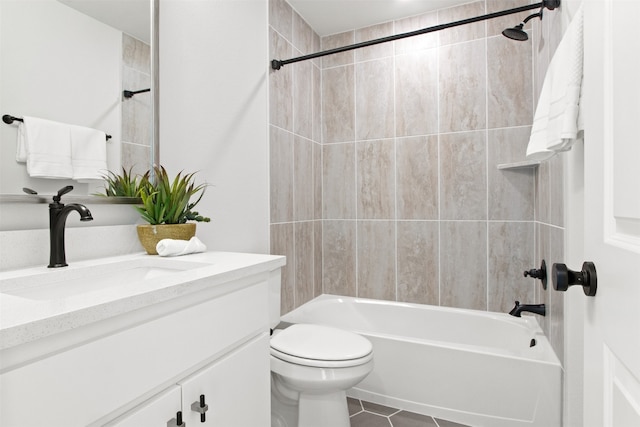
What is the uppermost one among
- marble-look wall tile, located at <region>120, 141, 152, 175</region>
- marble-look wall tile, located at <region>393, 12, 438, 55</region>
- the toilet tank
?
marble-look wall tile, located at <region>393, 12, 438, 55</region>

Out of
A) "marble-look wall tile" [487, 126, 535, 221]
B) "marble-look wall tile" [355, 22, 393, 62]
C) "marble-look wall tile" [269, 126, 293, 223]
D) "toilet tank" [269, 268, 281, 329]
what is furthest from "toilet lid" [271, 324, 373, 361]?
"marble-look wall tile" [355, 22, 393, 62]

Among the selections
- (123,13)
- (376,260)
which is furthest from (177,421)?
(376,260)

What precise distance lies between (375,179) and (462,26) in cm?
116

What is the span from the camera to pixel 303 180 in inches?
99.4

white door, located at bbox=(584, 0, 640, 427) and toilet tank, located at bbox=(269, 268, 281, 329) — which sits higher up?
white door, located at bbox=(584, 0, 640, 427)

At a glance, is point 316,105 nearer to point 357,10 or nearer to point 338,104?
point 338,104

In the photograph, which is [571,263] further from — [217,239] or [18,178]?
[18,178]

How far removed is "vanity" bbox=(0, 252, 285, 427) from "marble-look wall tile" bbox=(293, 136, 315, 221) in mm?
1266

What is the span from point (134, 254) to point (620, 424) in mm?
1384

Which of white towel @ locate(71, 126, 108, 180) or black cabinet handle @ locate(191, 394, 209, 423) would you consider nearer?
black cabinet handle @ locate(191, 394, 209, 423)

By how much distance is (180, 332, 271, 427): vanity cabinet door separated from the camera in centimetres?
84

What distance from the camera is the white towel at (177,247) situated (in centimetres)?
120

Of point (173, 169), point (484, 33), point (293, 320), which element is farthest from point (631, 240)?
point (484, 33)

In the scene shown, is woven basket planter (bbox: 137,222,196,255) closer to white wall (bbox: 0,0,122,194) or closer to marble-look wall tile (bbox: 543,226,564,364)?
white wall (bbox: 0,0,122,194)
